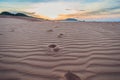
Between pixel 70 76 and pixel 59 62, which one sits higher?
pixel 59 62

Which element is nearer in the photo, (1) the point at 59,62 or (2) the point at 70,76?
(2) the point at 70,76

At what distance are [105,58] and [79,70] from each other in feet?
2.21

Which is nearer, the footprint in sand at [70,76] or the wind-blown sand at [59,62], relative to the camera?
the footprint in sand at [70,76]

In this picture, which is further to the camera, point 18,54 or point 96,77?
point 18,54

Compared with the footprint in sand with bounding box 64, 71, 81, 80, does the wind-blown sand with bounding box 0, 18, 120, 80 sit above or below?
above

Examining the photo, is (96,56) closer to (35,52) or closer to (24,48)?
(35,52)

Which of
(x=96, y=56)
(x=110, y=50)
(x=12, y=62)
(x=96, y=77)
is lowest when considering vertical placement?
(x=96, y=77)

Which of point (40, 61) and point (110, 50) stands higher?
point (110, 50)

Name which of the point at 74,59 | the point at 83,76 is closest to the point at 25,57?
the point at 74,59

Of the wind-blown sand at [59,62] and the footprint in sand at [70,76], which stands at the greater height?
the wind-blown sand at [59,62]

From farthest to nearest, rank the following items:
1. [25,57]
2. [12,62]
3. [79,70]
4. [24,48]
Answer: [24,48], [25,57], [12,62], [79,70]

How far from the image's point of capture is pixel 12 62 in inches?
111

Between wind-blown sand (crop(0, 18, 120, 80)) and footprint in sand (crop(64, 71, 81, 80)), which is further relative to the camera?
wind-blown sand (crop(0, 18, 120, 80))

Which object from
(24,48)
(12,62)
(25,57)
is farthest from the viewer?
(24,48)
